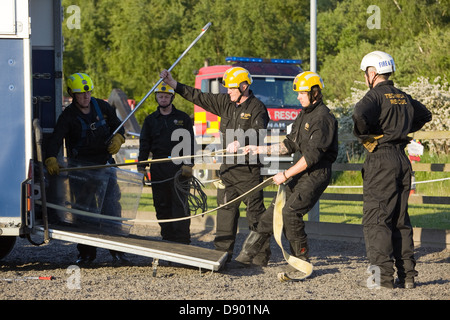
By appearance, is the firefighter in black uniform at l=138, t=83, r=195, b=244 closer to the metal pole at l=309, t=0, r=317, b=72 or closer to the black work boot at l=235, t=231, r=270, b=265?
the black work boot at l=235, t=231, r=270, b=265

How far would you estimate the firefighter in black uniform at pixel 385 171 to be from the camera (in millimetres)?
6945

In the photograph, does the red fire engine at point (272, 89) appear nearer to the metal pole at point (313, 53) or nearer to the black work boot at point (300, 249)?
the metal pole at point (313, 53)

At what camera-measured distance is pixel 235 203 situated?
8.34m

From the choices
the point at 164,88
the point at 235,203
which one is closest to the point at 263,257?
the point at 235,203

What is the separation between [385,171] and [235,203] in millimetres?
1955

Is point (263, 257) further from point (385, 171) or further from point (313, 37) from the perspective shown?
point (313, 37)

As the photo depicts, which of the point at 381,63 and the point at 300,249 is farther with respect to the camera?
the point at 300,249

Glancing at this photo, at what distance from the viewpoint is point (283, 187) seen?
26.0 ft

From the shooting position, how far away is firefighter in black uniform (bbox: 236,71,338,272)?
758 centimetres

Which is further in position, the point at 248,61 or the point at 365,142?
the point at 248,61

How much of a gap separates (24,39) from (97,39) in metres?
39.9
